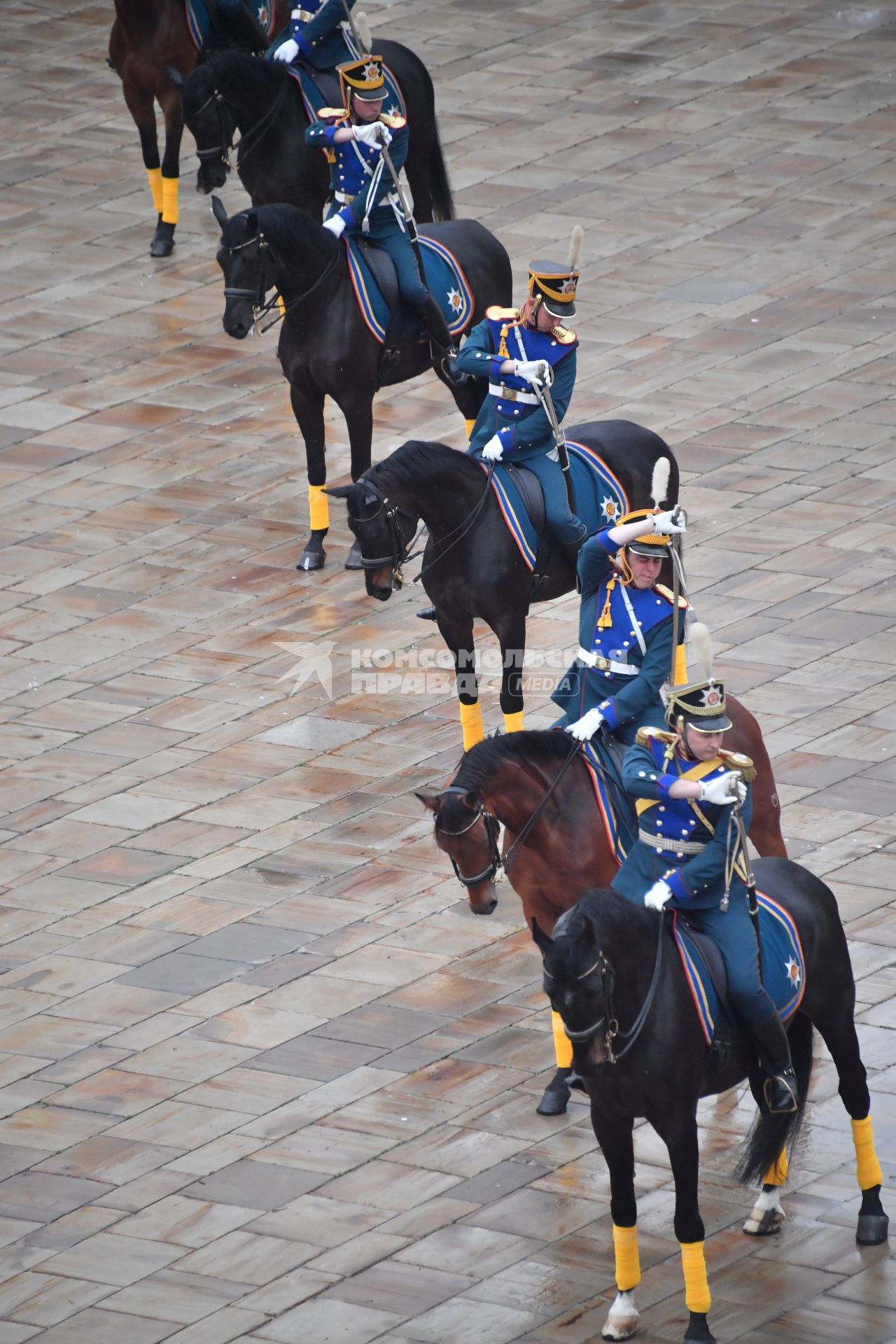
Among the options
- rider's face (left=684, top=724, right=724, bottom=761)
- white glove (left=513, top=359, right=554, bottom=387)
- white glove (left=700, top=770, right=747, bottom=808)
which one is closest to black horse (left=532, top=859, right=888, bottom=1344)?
white glove (left=700, top=770, right=747, bottom=808)

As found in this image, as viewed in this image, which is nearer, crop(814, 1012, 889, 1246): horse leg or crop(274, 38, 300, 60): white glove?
crop(814, 1012, 889, 1246): horse leg

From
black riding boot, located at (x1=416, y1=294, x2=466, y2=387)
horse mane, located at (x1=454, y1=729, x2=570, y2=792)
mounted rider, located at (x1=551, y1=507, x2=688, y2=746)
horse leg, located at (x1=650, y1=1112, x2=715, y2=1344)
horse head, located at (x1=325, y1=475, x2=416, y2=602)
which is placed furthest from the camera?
black riding boot, located at (x1=416, y1=294, x2=466, y2=387)

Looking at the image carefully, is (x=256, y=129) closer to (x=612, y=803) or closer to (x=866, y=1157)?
(x=612, y=803)

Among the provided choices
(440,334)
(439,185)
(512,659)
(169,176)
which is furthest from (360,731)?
(169,176)

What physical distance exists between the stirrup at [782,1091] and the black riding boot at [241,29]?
11876 mm

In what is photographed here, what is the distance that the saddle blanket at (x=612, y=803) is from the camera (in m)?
9.24

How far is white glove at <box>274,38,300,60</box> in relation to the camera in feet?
53.7

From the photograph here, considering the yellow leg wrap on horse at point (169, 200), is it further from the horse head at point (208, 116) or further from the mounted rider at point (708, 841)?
the mounted rider at point (708, 841)

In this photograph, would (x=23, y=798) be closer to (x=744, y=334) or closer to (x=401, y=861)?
(x=401, y=861)

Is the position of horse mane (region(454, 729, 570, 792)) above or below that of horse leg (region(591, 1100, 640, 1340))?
above

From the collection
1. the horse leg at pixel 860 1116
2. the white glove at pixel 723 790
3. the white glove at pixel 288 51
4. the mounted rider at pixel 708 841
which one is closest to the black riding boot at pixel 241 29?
the white glove at pixel 288 51

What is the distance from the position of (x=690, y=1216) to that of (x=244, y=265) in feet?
24.1

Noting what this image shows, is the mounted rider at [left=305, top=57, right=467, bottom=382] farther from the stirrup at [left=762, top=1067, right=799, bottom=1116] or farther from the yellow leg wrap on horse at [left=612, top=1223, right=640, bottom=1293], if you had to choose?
the yellow leg wrap on horse at [left=612, top=1223, right=640, bottom=1293]

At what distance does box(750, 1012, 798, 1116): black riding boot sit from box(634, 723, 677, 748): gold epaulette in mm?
1067
